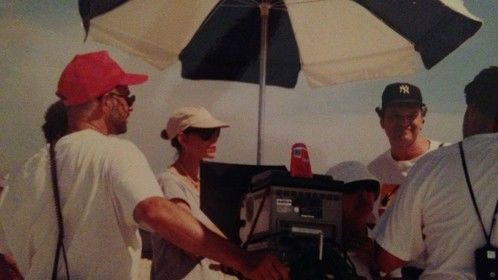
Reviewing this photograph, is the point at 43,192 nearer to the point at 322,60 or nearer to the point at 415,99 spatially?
the point at 415,99

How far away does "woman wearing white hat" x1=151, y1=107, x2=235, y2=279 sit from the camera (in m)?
2.47

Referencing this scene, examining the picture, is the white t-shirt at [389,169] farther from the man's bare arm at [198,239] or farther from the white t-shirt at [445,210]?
the man's bare arm at [198,239]

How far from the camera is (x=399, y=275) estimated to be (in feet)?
8.80

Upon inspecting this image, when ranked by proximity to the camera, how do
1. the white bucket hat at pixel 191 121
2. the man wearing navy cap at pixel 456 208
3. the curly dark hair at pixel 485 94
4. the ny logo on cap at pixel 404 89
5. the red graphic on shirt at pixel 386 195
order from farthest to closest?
the ny logo on cap at pixel 404 89, the red graphic on shirt at pixel 386 195, the white bucket hat at pixel 191 121, the curly dark hair at pixel 485 94, the man wearing navy cap at pixel 456 208

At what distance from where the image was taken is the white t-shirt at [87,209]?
1956 mm

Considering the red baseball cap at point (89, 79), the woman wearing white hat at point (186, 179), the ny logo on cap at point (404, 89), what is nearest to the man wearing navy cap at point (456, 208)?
the woman wearing white hat at point (186, 179)

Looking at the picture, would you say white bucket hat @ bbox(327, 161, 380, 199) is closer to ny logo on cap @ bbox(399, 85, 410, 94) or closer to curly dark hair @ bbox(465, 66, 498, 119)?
curly dark hair @ bbox(465, 66, 498, 119)

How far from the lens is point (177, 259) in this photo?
2.48 metres

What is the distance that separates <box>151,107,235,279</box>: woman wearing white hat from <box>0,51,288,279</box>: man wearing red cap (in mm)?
306

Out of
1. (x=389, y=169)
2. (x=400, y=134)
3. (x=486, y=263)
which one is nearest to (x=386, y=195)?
(x=389, y=169)

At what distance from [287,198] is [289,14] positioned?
2.27 m

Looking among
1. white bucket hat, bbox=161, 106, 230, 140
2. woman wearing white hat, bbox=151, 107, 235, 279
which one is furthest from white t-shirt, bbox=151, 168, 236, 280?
white bucket hat, bbox=161, 106, 230, 140

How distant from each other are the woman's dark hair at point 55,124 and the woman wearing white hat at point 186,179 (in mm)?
401

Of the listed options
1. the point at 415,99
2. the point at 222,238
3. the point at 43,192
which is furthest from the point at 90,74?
the point at 415,99
